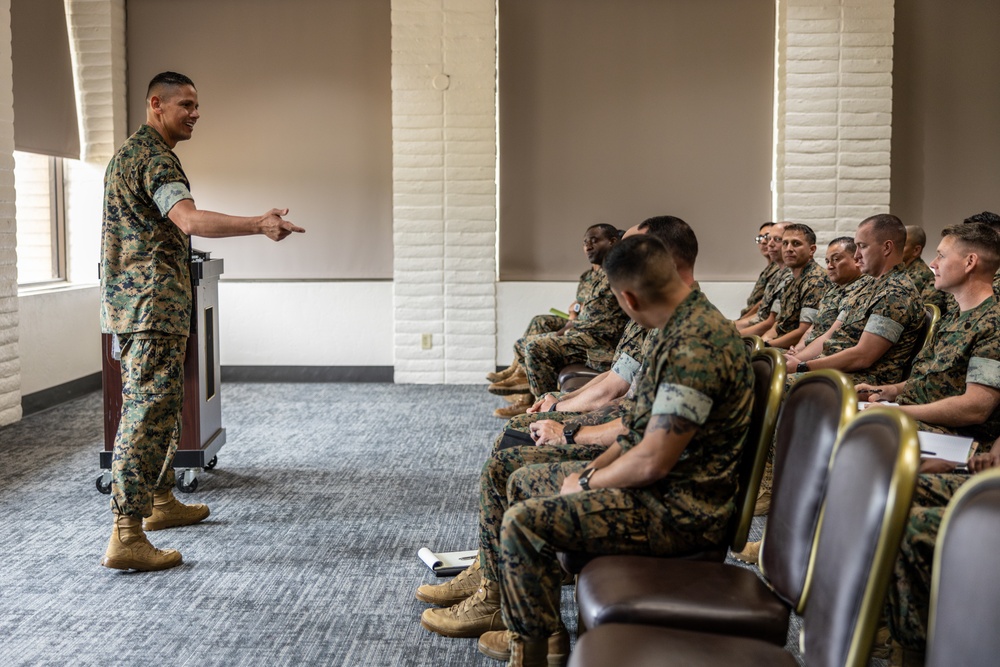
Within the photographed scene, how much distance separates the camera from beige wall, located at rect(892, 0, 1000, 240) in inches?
268

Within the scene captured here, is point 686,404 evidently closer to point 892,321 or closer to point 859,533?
point 859,533

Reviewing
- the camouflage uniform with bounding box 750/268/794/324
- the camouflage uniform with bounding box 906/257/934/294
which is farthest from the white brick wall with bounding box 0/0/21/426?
the camouflage uniform with bounding box 906/257/934/294

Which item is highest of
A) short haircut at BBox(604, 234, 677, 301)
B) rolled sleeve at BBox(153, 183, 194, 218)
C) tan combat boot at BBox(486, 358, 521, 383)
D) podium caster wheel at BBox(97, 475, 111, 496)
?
rolled sleeve at BBox(153, 183, 194, 218)

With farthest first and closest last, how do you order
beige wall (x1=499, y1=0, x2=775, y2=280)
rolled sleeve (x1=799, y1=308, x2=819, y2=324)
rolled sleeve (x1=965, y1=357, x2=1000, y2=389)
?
beige wall (x1=499, y1=0, x2=775, y2=280) < rolled sleeve (x1=799, y1=308, x2=819, y2=324) < rolled sleeve (x1=965, y1=357, x2=1000, y2=389)

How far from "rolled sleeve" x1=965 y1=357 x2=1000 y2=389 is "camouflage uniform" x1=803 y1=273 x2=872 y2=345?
1636 millimetres

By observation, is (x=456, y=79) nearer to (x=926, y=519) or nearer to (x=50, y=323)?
(x=50, y=323)

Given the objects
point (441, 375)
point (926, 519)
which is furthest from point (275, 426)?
point (926, 519)

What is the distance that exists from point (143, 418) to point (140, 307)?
1.23ft

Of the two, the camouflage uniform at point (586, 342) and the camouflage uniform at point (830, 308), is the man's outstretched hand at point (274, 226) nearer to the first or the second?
the camouflage uniform at point (586, 342)

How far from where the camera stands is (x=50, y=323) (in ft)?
20.4

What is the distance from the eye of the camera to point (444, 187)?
698 centimetres

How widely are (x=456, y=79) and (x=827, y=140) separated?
8.73 ft

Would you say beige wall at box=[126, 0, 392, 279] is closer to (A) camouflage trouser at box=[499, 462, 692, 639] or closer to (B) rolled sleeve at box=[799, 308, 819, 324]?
(B) rolled sleeve at box=[799, 308, 819, 324]

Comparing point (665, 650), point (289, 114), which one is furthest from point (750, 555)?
point (289, 114)
